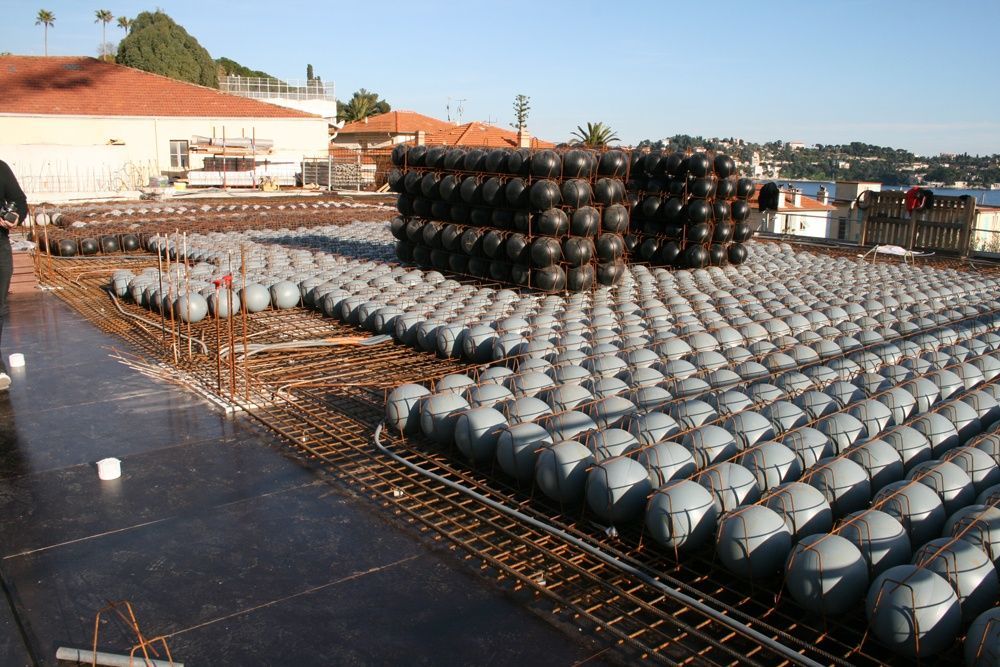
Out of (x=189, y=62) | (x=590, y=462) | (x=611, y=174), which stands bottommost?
(x=590, y=462)

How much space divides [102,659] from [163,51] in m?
81.9

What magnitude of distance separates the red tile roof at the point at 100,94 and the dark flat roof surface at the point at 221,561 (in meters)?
49.2

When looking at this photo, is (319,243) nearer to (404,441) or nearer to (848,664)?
(404,441)

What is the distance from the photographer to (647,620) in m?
6.35

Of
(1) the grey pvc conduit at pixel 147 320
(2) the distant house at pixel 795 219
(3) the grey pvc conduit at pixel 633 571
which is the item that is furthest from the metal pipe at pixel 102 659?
(2) the distant house at pixel 795 219

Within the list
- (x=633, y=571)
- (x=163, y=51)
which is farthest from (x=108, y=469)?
(x=163, y=51)

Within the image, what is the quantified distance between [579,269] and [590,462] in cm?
1070

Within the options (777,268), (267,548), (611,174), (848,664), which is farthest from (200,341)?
(777,268)

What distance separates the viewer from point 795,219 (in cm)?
4766

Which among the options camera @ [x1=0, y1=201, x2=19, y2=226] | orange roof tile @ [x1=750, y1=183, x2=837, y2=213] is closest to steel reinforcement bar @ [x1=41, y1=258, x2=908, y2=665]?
camera @ [x1=0, y1=201, x2=19, y2=226]

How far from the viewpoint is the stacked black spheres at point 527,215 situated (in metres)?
17.9

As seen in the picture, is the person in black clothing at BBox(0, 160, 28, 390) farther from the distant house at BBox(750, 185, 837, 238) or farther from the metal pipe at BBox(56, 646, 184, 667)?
the distant house at BBox(750, 185, 837, 238)

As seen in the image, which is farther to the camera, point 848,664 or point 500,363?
point 500,363

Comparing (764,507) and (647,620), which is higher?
(764,507)
